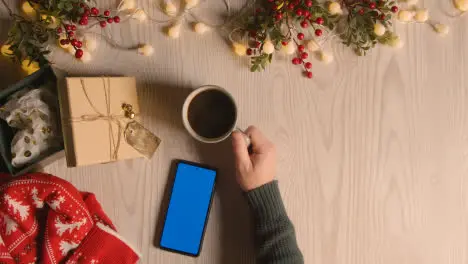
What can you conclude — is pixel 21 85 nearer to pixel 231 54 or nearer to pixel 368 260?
pixel 231 54

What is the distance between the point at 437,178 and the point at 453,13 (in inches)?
12.1

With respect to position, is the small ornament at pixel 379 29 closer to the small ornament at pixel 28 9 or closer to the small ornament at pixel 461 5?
the small ornament at pixel 461 5

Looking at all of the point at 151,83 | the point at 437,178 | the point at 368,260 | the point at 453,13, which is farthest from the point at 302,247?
the point at 453,13

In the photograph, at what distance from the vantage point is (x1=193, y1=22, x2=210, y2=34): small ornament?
80 centimetres

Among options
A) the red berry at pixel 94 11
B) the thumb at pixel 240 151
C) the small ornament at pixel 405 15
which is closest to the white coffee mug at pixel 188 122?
the thumb at pixel 240 151

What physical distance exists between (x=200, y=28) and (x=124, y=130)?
0.75ft

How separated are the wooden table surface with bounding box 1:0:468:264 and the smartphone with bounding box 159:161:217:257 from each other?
0.06 feet

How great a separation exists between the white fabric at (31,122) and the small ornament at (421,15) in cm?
65

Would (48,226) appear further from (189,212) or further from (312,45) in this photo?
(312,45)

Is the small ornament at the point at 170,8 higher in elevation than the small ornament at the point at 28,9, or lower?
lower

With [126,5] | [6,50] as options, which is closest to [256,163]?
[126,5]

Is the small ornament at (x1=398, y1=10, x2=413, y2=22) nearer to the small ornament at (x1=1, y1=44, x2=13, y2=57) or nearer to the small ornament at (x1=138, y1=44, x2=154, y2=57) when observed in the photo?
the small ornament at (x1=138, y1=44, x2=154, y2=57)

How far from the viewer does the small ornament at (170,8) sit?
0.80 metres

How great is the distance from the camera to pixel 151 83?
0.81 meters
